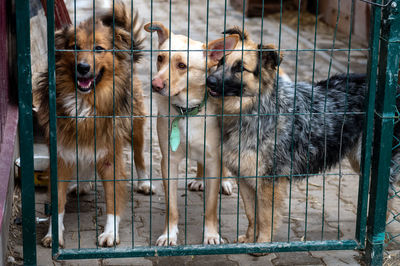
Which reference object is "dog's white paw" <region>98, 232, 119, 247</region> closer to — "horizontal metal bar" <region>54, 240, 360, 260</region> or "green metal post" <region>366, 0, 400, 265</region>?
"horizontal metal bar" <region>54, 240, 360, 260</region>

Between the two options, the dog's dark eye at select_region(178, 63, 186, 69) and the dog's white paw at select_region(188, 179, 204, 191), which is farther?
the dog's white paw at select_region(188, 179, 204, 191)

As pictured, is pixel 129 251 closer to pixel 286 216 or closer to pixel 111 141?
pixel 111 141

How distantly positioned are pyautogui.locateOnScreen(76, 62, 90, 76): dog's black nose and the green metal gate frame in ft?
1.48

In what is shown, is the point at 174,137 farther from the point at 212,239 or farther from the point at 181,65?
the point at 212,239

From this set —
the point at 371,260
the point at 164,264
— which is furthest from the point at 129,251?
the point at 371,260

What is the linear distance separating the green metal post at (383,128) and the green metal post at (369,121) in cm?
5

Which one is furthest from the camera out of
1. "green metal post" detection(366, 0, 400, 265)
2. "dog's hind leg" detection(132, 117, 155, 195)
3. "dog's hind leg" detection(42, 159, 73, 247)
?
"dog's hind leg" detection(132, 117, 155, 195)

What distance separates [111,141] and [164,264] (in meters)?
0.92

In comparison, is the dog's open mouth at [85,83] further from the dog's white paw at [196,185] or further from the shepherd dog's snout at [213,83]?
the dog's white paw at [196,185]

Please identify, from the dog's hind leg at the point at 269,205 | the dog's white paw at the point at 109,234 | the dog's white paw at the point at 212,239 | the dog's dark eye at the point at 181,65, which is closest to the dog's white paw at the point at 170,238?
the dog's white paw at the point at 212,239

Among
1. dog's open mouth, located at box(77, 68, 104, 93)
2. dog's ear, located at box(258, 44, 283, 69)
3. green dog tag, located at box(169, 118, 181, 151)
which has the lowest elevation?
green dog tag, located at box(169, 118, 181, 151)

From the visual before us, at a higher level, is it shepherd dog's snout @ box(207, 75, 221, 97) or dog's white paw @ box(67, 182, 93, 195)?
shepherd dog's snout @ box(207, 75, 221, 97)

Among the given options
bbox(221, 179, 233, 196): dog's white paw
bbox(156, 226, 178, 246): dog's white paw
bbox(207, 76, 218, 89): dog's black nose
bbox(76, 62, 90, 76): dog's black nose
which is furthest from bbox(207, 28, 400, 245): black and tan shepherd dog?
bbox(221, 179, 233, 196): dog's white paw

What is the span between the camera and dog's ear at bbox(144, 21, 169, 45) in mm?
3710
